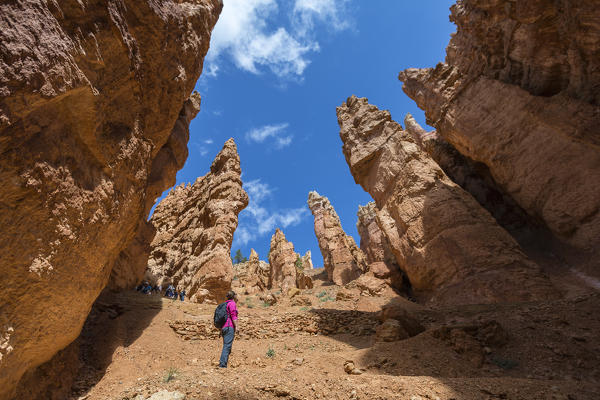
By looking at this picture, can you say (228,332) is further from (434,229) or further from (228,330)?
(434,229)

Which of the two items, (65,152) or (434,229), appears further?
(434,229)

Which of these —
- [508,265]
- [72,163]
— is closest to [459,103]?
[508,265]

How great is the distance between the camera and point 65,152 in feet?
15.7

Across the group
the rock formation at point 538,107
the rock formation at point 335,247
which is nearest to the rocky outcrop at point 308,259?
the rock formation at point 335,247

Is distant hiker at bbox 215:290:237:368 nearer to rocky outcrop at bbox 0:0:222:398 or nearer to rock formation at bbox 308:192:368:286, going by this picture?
rocky outcrop at bbox 0:0:222:398

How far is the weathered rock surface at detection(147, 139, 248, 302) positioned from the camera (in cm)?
1574

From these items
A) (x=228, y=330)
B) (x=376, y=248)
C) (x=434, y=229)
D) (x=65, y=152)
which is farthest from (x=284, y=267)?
(x=65, y=152)

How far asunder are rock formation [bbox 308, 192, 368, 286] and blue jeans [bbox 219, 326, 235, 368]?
96.2ft

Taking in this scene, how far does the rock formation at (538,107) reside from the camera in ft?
37.6

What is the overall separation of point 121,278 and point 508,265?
17345 mm

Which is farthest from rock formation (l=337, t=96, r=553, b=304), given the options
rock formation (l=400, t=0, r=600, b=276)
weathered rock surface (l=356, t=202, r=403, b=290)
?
weathered rock surface (l=356, t=202, r=403, b=290)

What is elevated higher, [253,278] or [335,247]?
[335,247]

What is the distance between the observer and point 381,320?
9.33 meters

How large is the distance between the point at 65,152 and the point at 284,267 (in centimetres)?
3642
